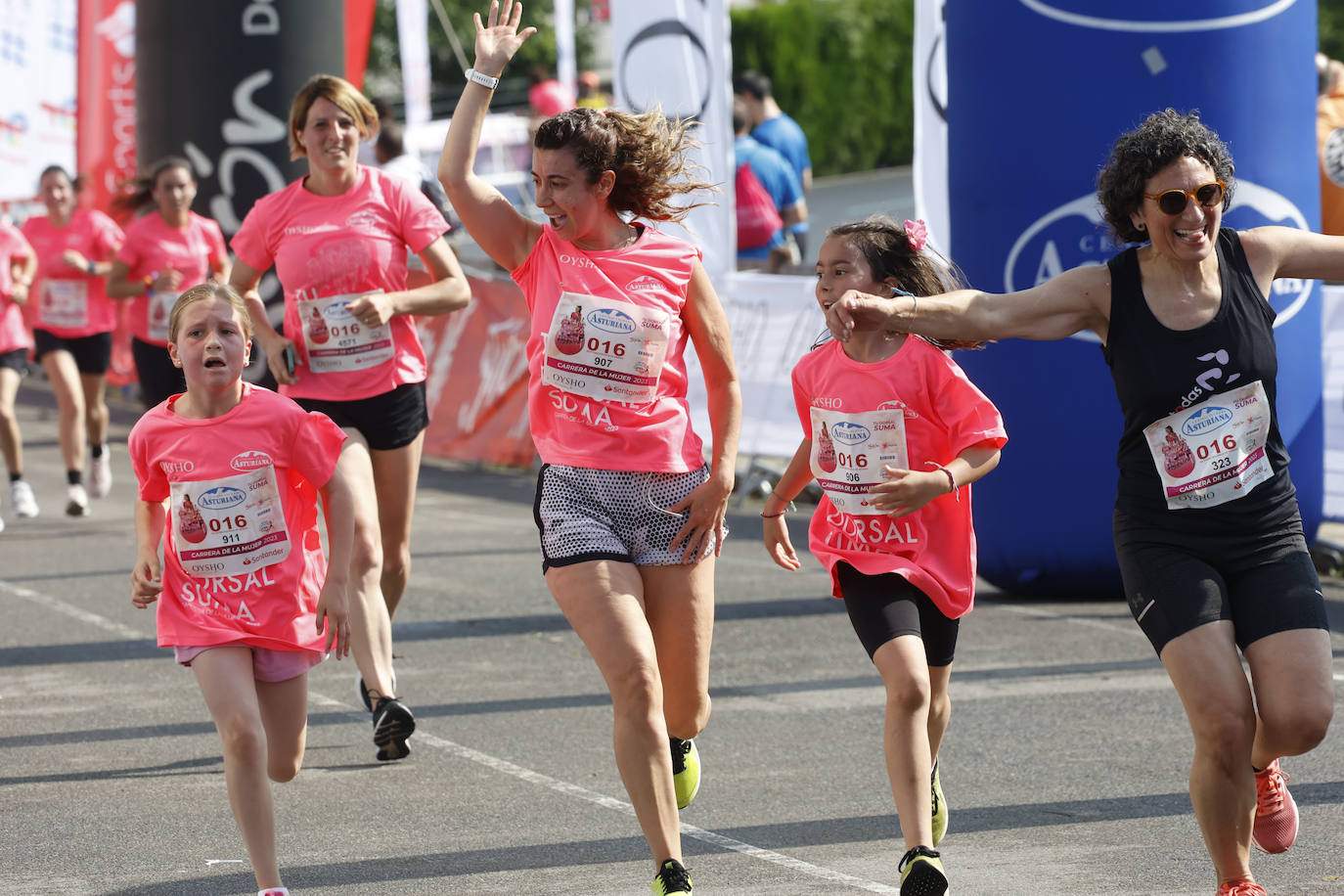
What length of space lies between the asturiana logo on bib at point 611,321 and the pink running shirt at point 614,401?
2 cm

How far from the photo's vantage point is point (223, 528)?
4773 mm

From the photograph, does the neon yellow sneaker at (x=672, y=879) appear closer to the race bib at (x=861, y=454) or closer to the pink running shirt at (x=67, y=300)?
the race bib at (x=861, y=454)

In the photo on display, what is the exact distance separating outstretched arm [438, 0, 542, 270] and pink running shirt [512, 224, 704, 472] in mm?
62

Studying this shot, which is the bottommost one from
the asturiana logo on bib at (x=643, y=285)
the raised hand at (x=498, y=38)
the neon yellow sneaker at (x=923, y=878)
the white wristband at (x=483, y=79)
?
the neon yellow sneaker at (x=923, y=878)

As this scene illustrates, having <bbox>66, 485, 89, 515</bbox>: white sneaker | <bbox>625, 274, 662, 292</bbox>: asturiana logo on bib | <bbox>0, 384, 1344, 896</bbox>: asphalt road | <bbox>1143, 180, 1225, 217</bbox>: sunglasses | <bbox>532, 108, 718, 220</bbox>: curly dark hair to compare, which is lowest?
<bbox>66, 485, 89, 515</bbox>: white sneaker

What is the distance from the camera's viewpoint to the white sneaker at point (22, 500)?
1228cm

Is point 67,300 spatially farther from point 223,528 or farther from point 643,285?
point 643,285

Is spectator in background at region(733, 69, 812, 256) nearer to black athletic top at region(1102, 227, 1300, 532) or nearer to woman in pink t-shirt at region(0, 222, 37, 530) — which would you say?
woman in pink t-shirt at region(0, 222, 37, 530)

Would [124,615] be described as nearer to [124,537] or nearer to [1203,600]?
[124,537]

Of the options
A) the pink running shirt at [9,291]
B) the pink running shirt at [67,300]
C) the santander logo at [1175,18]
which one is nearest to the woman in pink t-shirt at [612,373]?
the santander logo at [1175,18]

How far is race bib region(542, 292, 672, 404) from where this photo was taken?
15.4ft

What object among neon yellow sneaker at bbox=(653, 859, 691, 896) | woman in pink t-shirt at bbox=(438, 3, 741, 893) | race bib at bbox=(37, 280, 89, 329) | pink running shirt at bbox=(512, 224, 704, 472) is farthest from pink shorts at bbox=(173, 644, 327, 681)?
race bib at bbox=(37, 280, 89, 329)

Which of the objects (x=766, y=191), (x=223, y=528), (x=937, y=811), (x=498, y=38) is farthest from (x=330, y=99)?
(x=766, y=191)

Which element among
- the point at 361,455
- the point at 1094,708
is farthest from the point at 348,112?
the point at 1094,708
